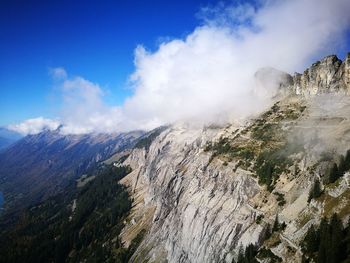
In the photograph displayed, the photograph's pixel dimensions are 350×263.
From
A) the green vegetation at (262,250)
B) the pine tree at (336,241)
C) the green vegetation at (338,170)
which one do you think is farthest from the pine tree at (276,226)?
the pine tree at (336,241)

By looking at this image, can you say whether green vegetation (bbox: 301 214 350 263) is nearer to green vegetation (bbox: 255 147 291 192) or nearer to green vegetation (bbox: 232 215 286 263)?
green vegetation (bbox: 232 215 286 263)

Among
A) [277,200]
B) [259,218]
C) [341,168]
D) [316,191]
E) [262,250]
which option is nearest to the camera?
[316,191]

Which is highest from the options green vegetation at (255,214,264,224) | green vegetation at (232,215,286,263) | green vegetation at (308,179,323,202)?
green vegetation at (308,179,323,202)

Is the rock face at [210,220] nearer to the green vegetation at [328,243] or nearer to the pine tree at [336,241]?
the green vegetation at [328,243]

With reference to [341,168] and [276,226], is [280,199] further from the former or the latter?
[341,168]

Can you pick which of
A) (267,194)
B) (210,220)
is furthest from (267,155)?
(210,220)

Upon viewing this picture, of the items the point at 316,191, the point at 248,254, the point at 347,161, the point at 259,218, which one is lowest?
the point at 248,254

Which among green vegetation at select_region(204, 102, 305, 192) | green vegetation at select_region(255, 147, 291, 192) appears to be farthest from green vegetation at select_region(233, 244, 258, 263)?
green vegetation at select_region(255, 147, 291, 192)

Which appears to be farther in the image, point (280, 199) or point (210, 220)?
point (210, 220)

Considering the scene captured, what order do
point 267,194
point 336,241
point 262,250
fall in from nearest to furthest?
point 336,241, point 262,250, point 267,194
